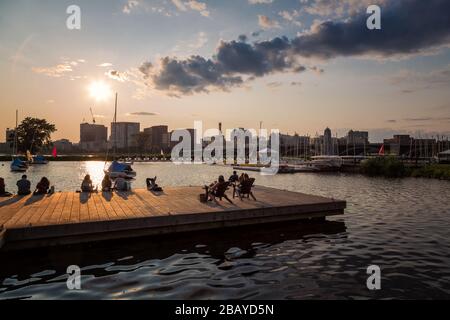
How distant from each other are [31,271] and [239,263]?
6.73 m

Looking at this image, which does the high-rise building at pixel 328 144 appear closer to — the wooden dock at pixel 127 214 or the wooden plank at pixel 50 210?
the wooden dock at pixel 127 214

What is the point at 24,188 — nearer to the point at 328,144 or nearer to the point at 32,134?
the point at 328,144

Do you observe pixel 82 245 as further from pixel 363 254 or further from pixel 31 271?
pixel 363 254

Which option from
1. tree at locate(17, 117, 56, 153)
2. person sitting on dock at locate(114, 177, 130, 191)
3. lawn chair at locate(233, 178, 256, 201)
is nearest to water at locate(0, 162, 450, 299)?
lawn chair at locate(233, 178, 256, 201)

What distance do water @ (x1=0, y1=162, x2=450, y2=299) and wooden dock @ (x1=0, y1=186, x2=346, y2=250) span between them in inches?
19.8

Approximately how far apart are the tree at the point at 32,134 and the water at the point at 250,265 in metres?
139

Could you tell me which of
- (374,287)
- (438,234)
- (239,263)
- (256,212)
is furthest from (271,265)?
(438,234)

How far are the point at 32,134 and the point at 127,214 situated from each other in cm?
14008

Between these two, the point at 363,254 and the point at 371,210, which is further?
the point at 371,210

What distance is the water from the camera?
356 inches

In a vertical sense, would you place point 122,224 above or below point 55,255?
above
